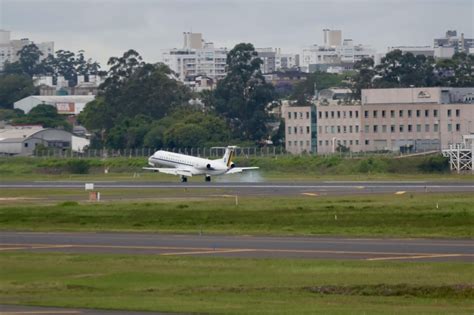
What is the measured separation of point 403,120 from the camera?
16750 centimetres

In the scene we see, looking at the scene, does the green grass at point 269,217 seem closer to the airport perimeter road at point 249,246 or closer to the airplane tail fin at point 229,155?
the airport perimeter road at point 249,246

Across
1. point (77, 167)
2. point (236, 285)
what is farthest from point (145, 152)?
point (236, 285)

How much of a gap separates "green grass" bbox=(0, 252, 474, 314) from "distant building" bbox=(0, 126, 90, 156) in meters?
127

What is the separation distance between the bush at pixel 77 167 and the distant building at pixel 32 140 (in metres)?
30.2

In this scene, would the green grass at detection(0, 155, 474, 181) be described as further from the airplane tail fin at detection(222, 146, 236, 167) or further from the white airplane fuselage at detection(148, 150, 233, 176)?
the airplane tail fin at detection(222, 146, 236, 167)

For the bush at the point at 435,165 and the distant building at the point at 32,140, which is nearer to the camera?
the bush at the point at 435,165

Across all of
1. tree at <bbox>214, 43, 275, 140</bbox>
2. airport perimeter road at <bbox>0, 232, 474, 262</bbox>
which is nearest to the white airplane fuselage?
airport perimeter road at <bbox>0, 232, 474, 262</bbox>

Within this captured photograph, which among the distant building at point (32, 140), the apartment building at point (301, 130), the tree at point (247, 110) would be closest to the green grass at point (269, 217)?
the distant building at point (32, 140)

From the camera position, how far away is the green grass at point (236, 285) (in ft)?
116

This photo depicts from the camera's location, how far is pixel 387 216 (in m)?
63.6

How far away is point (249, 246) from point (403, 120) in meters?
119

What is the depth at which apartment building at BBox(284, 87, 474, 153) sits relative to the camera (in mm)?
165750

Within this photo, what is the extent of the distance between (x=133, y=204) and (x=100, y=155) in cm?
9354

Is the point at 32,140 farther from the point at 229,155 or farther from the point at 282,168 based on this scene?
the point at 229,155
